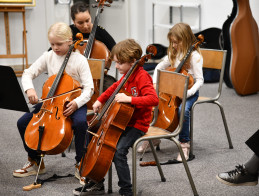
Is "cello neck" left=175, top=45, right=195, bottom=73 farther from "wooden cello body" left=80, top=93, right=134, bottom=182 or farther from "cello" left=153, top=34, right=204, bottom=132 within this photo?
"wooden cello body" left=80, top=93, right=134, bottom=182

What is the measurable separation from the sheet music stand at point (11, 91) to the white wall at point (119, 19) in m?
3.79

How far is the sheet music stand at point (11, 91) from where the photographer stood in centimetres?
225

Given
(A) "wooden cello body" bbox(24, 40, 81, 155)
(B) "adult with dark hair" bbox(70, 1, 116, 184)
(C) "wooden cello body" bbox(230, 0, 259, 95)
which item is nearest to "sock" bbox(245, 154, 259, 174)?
(A) "wooden cello body" bbox(24, 40, 81, 155)

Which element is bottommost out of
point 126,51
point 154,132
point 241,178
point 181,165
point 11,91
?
point 181,165

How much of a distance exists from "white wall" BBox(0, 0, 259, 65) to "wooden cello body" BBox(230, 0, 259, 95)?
66 centimetres

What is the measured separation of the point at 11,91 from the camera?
229 centimetres

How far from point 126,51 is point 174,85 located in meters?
A: 0.36

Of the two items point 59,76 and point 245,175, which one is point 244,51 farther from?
point 59,76

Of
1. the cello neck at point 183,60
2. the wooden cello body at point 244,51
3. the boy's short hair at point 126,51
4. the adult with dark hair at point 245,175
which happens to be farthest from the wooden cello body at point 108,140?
the wooden cello body at point 244,51

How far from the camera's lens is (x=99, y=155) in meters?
2.00

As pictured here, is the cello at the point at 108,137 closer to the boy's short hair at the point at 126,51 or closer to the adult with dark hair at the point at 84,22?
the boy's short hair at the point at 126,51

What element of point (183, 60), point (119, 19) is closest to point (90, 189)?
point (183, 60)

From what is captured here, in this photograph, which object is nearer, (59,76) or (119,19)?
(59,76)

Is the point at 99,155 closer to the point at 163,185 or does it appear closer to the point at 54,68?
the point at 163,185
